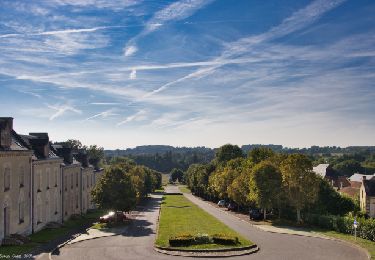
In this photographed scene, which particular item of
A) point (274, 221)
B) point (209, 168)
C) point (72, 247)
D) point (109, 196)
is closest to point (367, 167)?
point (209, 168)

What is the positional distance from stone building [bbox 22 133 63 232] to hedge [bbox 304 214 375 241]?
1259 inches

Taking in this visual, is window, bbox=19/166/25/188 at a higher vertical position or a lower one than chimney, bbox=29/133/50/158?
lower

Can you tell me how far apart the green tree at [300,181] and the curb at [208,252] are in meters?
19.0

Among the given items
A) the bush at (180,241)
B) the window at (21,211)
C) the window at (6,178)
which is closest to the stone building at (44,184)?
the window at (21,211)

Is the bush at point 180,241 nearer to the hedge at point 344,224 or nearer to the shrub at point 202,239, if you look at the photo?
the shrub at point 202,239

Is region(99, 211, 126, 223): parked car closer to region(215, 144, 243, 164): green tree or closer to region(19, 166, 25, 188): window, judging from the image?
region(19, 166, 25, 188): window

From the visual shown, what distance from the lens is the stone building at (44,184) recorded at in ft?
151

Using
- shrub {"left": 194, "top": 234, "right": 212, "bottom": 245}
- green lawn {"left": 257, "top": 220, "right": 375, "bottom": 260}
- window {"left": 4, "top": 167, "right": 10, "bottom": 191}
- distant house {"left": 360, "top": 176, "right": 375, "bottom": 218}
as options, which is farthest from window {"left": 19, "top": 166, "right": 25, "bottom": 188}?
distant house {"left": 360, "top": 176, "right": 375, "bottom": 218}

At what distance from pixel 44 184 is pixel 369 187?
208 ft

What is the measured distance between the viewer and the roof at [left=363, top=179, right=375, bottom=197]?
83.6m

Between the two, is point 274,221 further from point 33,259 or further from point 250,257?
point 33,259

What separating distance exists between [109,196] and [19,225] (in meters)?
14.0

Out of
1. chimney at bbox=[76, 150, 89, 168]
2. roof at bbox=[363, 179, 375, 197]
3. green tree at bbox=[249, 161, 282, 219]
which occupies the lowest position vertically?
roof at bbox=[363, 179, 375, 197]

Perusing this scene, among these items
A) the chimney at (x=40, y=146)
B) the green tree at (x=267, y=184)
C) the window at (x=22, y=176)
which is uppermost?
the chimney at (x=40, y=146)
